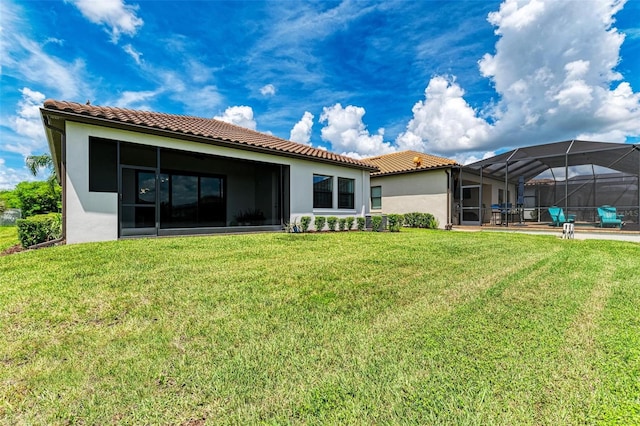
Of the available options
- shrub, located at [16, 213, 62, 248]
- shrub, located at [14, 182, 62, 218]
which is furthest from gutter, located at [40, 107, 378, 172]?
shrub, located at [14, 182, 62, 218]

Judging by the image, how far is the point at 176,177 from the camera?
12.1m

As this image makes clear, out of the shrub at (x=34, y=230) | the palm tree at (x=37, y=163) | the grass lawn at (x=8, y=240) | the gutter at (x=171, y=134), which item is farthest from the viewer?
the palm tree at (x=37, y=163)

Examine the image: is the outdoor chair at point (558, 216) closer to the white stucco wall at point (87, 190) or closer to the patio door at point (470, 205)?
the patio door at point (470, 205)

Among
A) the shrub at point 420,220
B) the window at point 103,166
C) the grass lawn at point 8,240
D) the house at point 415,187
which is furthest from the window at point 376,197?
the grass lawn at point 8,240

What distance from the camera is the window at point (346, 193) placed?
14.3 meters

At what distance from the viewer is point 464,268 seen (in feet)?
18.6

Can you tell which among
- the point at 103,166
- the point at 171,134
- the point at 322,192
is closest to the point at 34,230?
the point at 103,166

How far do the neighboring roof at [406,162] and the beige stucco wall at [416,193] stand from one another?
1.27ft

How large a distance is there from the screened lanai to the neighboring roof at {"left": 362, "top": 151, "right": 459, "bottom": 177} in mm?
1754

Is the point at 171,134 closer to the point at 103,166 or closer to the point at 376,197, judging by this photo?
the point at 103,166

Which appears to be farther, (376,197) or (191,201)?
(376,197)

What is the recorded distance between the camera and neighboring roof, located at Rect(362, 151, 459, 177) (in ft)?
57.0

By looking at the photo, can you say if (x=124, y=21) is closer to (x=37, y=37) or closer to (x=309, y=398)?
(x=37, y=37)

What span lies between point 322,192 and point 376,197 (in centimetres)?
726
